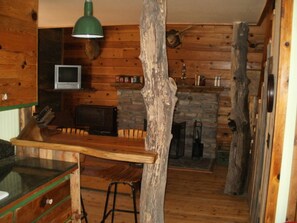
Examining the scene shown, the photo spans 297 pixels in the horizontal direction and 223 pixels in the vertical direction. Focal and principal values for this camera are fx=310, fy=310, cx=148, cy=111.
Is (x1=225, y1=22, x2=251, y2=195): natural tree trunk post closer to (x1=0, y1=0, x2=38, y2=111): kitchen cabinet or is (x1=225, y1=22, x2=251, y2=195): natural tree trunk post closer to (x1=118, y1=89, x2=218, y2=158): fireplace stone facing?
(x1=118, y1=89, x2=218, y2=158): fireplace stone facing

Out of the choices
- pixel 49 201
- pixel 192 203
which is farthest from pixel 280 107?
pixel 192 203

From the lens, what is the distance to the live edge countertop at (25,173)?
1.78 metres

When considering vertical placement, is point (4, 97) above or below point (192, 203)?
above

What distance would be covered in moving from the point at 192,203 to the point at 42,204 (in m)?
2.44

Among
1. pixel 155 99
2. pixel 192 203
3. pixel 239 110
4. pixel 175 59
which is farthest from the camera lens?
pixel 175 59

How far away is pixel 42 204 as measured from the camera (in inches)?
76.9

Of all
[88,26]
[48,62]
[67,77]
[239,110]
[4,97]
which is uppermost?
[88,26]

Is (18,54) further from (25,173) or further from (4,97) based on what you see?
(25,173)

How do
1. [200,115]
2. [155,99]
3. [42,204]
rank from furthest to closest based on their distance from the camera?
[200,115] < [155,99] < [42,204]

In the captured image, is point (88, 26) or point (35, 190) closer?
point (35, 190)

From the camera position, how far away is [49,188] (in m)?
2.01

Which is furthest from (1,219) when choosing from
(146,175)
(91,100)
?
(91,100)

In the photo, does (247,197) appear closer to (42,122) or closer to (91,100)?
(42,122)

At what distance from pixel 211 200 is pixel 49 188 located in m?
2.63
